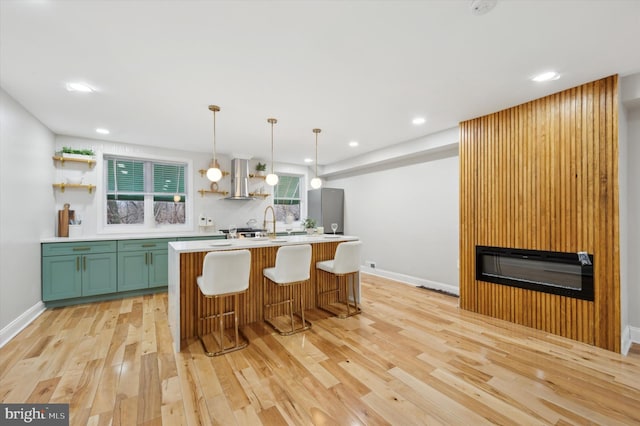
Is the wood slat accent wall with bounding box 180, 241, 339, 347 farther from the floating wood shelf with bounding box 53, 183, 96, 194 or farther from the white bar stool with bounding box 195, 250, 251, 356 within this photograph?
the floating wood shelf with bounding box 53, 183, 96, 194

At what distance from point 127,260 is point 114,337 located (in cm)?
175

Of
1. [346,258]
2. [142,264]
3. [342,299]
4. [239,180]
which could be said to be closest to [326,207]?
[239,180]

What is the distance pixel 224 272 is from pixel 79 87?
8.06 ft

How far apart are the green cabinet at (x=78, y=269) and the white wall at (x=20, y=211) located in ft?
0.38

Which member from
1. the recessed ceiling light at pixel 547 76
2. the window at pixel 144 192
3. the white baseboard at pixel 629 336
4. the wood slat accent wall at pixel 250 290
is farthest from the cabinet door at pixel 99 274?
the white baseboard at pixel 629 336

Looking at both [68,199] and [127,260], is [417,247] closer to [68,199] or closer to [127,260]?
[127,260]

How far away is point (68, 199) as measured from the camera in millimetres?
4406

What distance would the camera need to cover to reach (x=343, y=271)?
3.44 metres

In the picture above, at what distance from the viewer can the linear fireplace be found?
2758 millimetres

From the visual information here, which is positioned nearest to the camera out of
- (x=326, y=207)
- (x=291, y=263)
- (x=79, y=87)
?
(x=79, y=87)

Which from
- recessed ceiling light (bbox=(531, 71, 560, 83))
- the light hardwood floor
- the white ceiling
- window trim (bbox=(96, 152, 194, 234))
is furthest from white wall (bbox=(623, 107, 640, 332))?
window trim (bbox=(96, 152, 194, 234))

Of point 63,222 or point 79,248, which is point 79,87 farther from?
point 63,222

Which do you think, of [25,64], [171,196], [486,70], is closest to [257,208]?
[171,196]

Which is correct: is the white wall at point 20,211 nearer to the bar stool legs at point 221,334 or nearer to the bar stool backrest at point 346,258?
the bar stool legs at point 221,334
